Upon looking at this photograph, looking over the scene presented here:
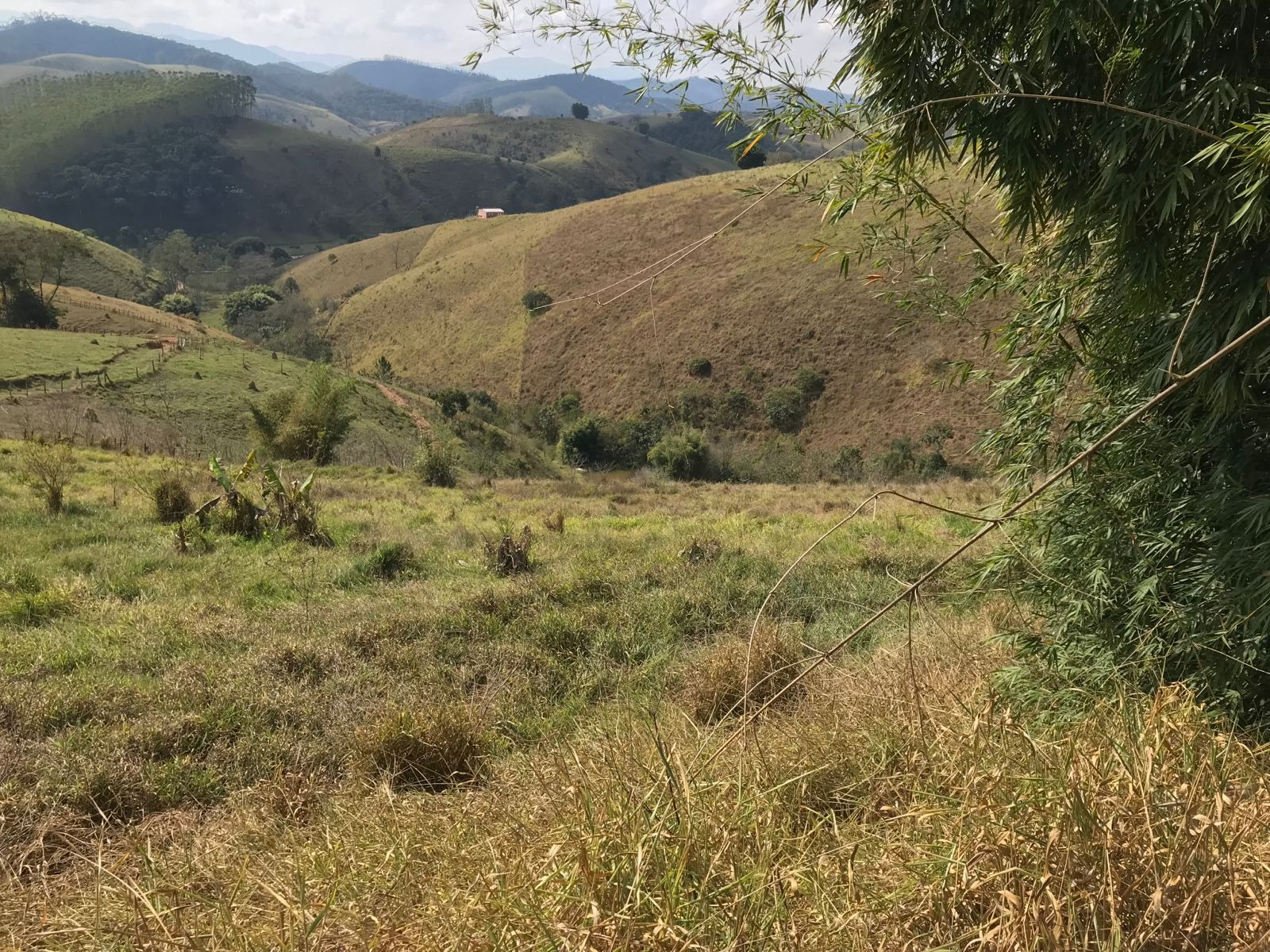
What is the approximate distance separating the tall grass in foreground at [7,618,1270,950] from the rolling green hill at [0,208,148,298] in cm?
7711

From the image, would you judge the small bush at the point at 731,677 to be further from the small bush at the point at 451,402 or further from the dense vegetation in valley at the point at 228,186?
the dense vegetation in valley at the point at 228,186

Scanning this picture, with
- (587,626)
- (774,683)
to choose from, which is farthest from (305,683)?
(774,683)

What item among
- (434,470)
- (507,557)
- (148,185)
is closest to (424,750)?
(507,557)

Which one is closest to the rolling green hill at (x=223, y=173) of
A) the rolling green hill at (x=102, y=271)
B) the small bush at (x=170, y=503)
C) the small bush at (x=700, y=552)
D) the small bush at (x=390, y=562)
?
the rolling green hill at (x=102, y=271)

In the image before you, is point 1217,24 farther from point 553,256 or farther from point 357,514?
point 553,256

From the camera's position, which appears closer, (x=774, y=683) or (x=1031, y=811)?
(x=1031, y=811)

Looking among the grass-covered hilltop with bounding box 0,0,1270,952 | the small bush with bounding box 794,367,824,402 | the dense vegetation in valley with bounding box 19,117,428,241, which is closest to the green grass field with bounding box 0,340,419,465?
the grass-covered hilltop with bounding box 0,0,1270,952

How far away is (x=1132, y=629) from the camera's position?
276 centimetres

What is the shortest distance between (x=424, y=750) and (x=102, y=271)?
84188 mm

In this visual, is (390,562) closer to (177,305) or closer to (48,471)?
(48,471)

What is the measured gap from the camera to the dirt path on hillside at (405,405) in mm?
39094

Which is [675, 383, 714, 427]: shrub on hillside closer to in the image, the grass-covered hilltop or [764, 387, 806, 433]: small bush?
[764, 387, 806, 433]: small bush

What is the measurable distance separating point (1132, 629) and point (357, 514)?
11.5 m

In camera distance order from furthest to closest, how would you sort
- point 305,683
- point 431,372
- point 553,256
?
point 553,256
point 431,372
point 305,683
